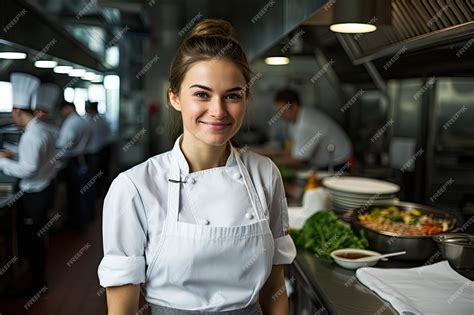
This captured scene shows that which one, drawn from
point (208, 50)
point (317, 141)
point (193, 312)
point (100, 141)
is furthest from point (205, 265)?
point (100, 141)

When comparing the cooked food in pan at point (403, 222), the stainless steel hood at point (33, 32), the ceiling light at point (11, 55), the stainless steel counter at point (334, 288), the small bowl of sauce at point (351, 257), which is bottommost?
the stainless steel counter at point (334, 288)

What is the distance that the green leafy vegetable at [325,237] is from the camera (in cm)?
216

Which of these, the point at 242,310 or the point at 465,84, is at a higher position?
the point at 465,84

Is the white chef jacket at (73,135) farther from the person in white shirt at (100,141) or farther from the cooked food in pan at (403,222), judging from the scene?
the cooked food in pan at (403,222)

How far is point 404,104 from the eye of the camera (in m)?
4.82

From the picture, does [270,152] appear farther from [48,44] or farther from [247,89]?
[247,89]

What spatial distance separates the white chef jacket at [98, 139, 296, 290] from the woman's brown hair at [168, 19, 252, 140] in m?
0.23

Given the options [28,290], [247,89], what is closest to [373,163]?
[28,290]

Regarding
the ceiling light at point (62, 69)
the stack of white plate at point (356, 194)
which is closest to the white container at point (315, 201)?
the stack of white plate at point (356, 194)

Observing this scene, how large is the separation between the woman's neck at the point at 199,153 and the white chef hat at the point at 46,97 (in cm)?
311

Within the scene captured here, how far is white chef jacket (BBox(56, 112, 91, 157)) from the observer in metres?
6.33

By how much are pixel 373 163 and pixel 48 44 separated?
10.5 feet

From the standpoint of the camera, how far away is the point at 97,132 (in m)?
7.78

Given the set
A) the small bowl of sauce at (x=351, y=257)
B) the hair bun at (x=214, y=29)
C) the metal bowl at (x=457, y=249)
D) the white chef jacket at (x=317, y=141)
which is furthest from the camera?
the white chef jacket at (x=317, y=141)
